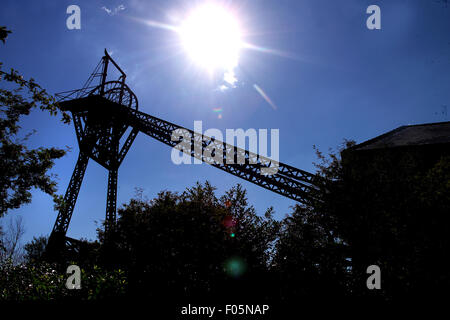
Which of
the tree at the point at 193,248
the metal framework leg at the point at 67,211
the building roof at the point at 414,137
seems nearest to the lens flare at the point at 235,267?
the tree at the point at 193,248

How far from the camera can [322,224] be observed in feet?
35.4

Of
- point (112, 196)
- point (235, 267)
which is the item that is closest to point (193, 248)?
point (235, 267)

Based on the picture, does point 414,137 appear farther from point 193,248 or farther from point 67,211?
point 67,211

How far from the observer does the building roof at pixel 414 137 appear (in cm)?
1461

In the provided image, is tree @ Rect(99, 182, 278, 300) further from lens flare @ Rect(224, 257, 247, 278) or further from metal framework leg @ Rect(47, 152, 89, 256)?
metal framework leg @ Rect(47, 152, 89, 256)

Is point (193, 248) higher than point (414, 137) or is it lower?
lower

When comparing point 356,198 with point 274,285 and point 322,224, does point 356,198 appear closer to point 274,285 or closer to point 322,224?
point 322,224

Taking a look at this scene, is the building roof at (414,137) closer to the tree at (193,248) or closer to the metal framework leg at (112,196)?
the tree at (193,248)

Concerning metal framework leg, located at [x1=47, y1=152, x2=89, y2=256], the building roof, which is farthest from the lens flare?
metal framework leg, located at [x1=47, y1=152, x2=89, y2=256]

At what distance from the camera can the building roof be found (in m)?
14.6

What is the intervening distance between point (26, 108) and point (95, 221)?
931 centimetres

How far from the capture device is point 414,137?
53.1 feet

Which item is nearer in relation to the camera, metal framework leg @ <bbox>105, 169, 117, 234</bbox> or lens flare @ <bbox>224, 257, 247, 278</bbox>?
lens flare @ <bbox>224, 257, 247, 278</bbox>
